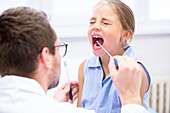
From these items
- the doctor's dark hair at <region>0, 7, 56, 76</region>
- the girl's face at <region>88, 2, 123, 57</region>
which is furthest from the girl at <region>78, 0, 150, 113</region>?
the doctor's dark hair at <region>0, 7, 56, 76</region>

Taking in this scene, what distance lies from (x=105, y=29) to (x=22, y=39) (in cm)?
61

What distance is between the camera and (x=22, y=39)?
0.87m

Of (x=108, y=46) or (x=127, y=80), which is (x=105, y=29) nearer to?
(x=108, y=46)

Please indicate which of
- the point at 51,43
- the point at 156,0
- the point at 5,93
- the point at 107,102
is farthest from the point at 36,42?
the point at 156,0

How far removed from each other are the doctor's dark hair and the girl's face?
528 mm

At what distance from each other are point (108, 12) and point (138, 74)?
0.44m

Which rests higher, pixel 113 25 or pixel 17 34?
pixel 17 34

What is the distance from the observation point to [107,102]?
1.34 meters

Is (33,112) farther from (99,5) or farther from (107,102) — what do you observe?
(99,5)

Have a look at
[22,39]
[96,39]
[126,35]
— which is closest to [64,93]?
[96,39]

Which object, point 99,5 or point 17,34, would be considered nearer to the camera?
point 17,34

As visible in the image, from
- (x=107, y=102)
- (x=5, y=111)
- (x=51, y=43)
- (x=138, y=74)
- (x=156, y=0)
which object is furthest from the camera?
(x=156, y=0)

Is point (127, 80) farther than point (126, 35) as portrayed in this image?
No

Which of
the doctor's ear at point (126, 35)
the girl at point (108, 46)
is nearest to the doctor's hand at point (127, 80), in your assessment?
the girl at point (108, 46)
